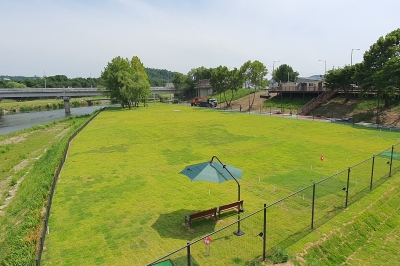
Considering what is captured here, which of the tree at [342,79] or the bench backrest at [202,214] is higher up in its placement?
the tree at [342,79]

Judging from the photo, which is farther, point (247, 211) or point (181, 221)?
point (247, 211)

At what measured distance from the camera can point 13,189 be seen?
19.9m

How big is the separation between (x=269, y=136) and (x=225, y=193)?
18.6 meters

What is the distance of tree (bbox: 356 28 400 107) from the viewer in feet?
129

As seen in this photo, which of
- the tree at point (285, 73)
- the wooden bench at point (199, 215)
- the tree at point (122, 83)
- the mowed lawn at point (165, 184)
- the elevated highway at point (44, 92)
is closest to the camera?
the mowed lawn at point (165, 184)

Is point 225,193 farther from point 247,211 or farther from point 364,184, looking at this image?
point 364,184

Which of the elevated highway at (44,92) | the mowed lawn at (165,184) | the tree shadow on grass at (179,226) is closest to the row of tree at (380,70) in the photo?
the mowed lawn at (165,184)

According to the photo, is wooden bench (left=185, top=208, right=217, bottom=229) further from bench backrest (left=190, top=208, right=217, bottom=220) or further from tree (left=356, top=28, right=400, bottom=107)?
tree (left=356, top=28, right=400, bottom=107)

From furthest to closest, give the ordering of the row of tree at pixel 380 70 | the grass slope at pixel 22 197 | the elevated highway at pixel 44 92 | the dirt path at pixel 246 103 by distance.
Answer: the elevated highway at pixel 44 92 < the dirt path at pixel 246 103 < the row of tree at pixel 380 70 < the grass slope at pixel 22 197

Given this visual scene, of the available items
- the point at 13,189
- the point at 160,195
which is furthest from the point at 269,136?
the point at 13,189

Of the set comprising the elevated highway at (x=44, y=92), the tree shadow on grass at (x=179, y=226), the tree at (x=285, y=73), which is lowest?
the tree shadow on grass at (x=179, y=226)

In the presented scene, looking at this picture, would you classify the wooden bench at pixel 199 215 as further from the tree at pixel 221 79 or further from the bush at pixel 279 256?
the tree at pixel 221 79

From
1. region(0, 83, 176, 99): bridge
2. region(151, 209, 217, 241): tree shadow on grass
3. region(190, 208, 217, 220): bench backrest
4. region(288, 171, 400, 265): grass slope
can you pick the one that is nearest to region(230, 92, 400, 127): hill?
region(288, 171, 400, 265): grass slope

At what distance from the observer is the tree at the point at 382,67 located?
3941cm
